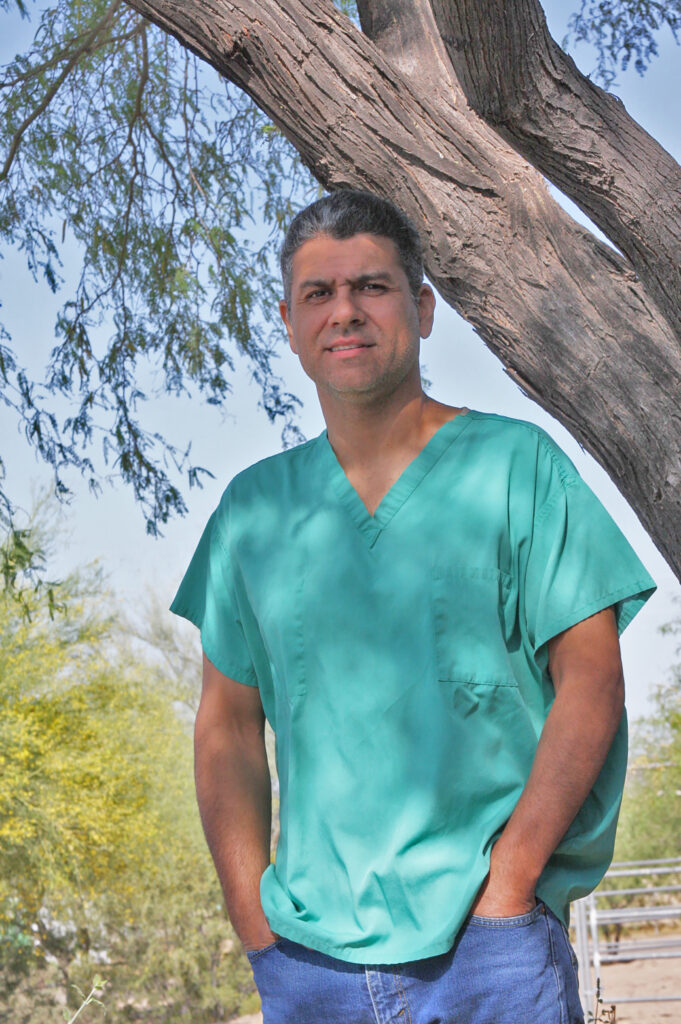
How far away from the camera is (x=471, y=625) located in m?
1.12

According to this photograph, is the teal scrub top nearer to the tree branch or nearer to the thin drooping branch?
the thin drooping branch

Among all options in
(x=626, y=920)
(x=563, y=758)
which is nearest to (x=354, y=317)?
(x=563, y=758)

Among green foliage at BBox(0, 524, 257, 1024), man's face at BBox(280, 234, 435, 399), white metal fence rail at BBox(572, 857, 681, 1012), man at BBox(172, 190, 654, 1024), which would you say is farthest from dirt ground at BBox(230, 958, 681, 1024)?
man's face at BBox(280, 234, 435, 399)

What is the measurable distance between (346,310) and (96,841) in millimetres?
13082

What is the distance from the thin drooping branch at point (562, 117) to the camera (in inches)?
82.0

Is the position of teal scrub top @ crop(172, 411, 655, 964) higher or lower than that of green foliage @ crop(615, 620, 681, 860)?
higher

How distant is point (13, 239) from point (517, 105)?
3703mm

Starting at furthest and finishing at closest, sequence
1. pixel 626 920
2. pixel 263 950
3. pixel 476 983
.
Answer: pixel 626 920, pixel 263 950, pixel 476 983

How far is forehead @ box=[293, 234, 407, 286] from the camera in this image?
1273mm

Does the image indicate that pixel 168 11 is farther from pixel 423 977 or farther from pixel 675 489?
pixel 423 977

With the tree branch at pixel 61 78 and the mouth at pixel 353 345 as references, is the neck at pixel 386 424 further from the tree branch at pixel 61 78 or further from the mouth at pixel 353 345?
the tree branch at pixel 61 78

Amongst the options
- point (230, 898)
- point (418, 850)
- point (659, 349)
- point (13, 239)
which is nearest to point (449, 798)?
point (418, 850)

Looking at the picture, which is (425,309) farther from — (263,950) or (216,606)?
(263,950)

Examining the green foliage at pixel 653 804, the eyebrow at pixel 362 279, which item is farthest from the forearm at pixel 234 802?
the green foliage at pixel 653 804
